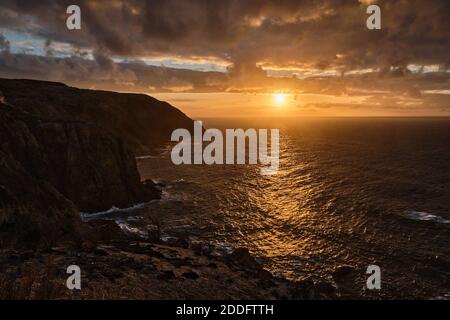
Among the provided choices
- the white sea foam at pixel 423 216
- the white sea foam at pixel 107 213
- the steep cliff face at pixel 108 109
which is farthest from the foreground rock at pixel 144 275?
the steep cliff face at pixel 108 109

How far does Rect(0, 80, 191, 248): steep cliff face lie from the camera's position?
39094mm

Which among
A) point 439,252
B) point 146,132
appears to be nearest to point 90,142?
point 439,252

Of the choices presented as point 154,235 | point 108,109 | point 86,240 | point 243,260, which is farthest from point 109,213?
point 108,109

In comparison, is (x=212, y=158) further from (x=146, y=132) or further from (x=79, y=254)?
(x=79, y=254)

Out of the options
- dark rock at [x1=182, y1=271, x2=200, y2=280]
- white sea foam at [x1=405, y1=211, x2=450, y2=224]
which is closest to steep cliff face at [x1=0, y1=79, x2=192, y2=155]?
dark rock at [x1=182, y1=271, x2=200, y2=280]

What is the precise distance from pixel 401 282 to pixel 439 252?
12.0 m

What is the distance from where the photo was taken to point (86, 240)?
3894cm

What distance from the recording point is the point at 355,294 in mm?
35938

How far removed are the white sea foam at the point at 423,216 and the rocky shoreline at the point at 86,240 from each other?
107ft

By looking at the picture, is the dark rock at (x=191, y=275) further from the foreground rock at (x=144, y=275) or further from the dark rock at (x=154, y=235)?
the dark rock at (x=154, y=235)

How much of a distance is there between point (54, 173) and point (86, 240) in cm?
2536

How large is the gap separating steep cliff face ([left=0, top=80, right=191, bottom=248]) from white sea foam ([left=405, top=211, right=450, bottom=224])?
51231 millimetres

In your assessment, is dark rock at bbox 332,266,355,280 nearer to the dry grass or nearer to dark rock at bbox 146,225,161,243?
dark rock at bbox 146,225,161,243

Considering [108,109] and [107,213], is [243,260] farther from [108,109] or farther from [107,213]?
[108,109]
